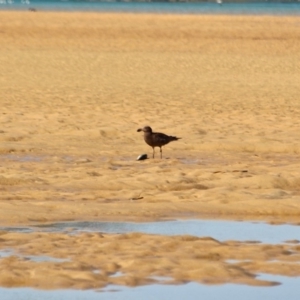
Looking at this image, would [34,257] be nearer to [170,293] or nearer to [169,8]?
[170,293]

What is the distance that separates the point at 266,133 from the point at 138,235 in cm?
651

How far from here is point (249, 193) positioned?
29.9 ft

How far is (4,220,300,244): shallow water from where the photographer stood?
747 centimetres

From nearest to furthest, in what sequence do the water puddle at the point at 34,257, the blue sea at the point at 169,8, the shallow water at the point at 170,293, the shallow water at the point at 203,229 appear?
the shallow water at the point at 170,293, the water puddle at the point at 34,257, the shallow water at the point at 203,229, the blue sea at the point at 169,8

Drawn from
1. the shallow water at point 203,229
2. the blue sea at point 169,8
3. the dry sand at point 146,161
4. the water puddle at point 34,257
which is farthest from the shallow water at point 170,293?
the blue sea at point 169,8

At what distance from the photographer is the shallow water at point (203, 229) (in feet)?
24.5

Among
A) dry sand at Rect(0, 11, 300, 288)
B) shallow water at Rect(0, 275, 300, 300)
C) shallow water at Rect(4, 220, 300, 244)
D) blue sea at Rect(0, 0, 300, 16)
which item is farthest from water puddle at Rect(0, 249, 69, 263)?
blue sea at Rect(0, 0, 300, 16)

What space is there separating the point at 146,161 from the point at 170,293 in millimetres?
5522

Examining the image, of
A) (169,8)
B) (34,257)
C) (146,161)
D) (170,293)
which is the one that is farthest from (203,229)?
(169,8)

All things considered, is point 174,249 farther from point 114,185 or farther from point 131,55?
point 131,55

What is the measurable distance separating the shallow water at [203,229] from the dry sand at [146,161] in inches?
9.3

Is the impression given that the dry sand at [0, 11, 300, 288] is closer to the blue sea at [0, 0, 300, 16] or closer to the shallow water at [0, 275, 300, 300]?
the shallow water at [0, 275, 300, 300]

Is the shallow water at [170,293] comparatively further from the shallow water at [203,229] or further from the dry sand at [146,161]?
the shallow water at [203,229]

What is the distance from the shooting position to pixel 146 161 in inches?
446
